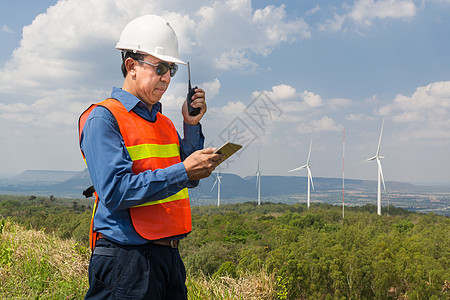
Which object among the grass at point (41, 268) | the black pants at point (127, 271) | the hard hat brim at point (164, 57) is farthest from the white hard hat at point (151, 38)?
the grass at point (41, 268)

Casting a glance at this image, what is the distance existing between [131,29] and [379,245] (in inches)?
607

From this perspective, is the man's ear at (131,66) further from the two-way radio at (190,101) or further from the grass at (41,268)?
the grass at (41,268)

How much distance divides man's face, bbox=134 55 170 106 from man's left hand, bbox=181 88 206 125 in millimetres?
313

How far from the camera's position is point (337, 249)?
14242 millimetres

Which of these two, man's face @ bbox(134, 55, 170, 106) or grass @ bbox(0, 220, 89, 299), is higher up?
man's face @ bbox(134, 55, 170, 106)

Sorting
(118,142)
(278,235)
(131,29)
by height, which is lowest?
(278,235)

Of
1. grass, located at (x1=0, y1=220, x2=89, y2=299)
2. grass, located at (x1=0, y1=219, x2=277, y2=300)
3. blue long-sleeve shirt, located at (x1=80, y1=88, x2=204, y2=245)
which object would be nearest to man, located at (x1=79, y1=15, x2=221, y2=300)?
blue long-sleeve shirt, located at (x1=80, y1=88, x2=204, y2=245)

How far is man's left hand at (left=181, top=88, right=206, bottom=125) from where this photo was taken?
9.59ft

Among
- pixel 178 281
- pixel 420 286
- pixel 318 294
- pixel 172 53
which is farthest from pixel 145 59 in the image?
pixel 420 286

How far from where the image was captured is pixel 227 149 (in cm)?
225

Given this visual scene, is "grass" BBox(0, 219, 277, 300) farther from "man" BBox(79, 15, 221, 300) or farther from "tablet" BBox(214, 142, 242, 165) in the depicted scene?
"tablet" BBox(214, 142, 242, 165)

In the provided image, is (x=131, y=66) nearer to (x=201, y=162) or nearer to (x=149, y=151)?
(x=149, y=151)

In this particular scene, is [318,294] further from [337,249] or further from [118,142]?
[118,142]

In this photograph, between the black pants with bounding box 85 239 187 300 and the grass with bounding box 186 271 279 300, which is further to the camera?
the grass with bounding box 186 271 279 300
